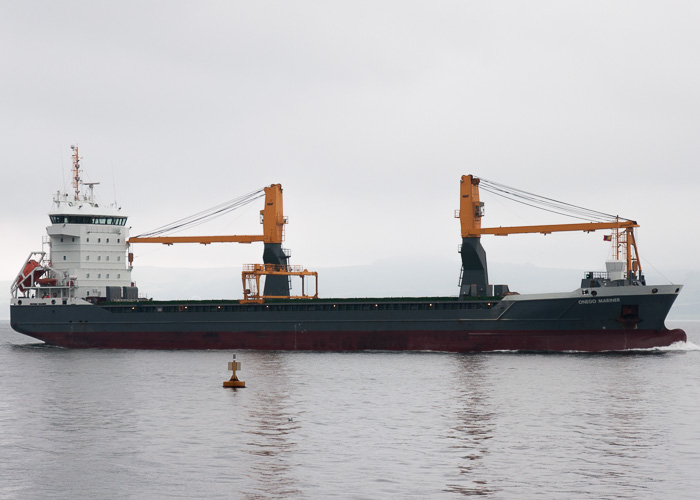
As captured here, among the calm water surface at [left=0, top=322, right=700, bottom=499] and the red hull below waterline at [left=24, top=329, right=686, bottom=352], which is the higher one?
the red hull below waterline at [left=24, top=329, right=686, bottom=352]

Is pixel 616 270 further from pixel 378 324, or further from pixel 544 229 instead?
pixel 378 324

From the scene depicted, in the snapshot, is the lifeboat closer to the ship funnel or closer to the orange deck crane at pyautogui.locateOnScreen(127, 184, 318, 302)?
the orange deck crane at pyautogui.locateOnScreen(127, 184, 318, 302)

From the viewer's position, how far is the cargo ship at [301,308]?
58250 mm

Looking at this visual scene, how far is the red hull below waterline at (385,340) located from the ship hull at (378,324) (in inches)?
2.7

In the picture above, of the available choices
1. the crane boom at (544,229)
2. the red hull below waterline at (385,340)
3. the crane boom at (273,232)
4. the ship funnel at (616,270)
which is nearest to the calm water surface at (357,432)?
the red hull below waterline at (385,340)

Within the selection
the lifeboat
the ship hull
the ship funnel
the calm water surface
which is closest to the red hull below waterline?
the ship hull

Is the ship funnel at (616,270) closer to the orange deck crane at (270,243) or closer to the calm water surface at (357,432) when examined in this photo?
the calm water surface at (357,432)

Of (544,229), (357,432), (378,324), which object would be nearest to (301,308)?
(378,324)

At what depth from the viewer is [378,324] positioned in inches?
2498

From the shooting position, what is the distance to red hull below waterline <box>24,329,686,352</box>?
5831 cm

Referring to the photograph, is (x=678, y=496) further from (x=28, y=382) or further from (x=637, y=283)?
(x=637, y=283)

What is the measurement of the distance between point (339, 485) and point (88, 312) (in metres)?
54.0

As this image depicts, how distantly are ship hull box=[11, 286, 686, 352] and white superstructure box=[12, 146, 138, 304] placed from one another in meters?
2.30

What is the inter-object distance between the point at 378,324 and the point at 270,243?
14.8 metres
